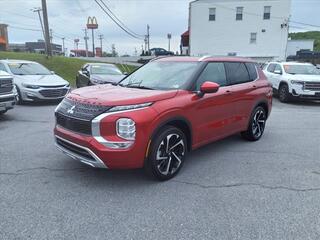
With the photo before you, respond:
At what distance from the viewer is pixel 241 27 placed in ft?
117

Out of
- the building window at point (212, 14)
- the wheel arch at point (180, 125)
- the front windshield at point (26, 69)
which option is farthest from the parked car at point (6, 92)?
the building window at point (212, 14)

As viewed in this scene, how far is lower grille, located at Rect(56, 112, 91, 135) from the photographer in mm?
3975

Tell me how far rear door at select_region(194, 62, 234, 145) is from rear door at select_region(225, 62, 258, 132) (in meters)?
0.18

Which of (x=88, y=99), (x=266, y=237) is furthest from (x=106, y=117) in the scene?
(x=266, y=237)

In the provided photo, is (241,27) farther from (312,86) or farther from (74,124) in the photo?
(74,124)

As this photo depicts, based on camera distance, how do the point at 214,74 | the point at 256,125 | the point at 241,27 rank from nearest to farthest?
the point at 214,74
the point at 256,125
the point at 241,27

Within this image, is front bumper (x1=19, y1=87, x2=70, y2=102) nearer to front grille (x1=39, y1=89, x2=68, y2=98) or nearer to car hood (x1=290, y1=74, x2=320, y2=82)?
front grille (x1=39, y1=89, x2=68, y2=98)

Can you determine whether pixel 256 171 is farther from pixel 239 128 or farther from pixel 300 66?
pixel 300 66

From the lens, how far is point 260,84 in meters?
6.54

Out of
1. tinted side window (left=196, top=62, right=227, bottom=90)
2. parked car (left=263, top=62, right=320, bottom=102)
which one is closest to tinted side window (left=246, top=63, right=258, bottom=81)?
tinted side window (left=196, top=62, right=227, bottom=90)

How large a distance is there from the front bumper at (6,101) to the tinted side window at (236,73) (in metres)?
5.65

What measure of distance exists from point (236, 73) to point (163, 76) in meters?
1.64

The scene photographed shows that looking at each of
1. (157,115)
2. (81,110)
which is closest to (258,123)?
(157,115)

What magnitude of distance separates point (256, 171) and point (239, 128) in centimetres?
131
